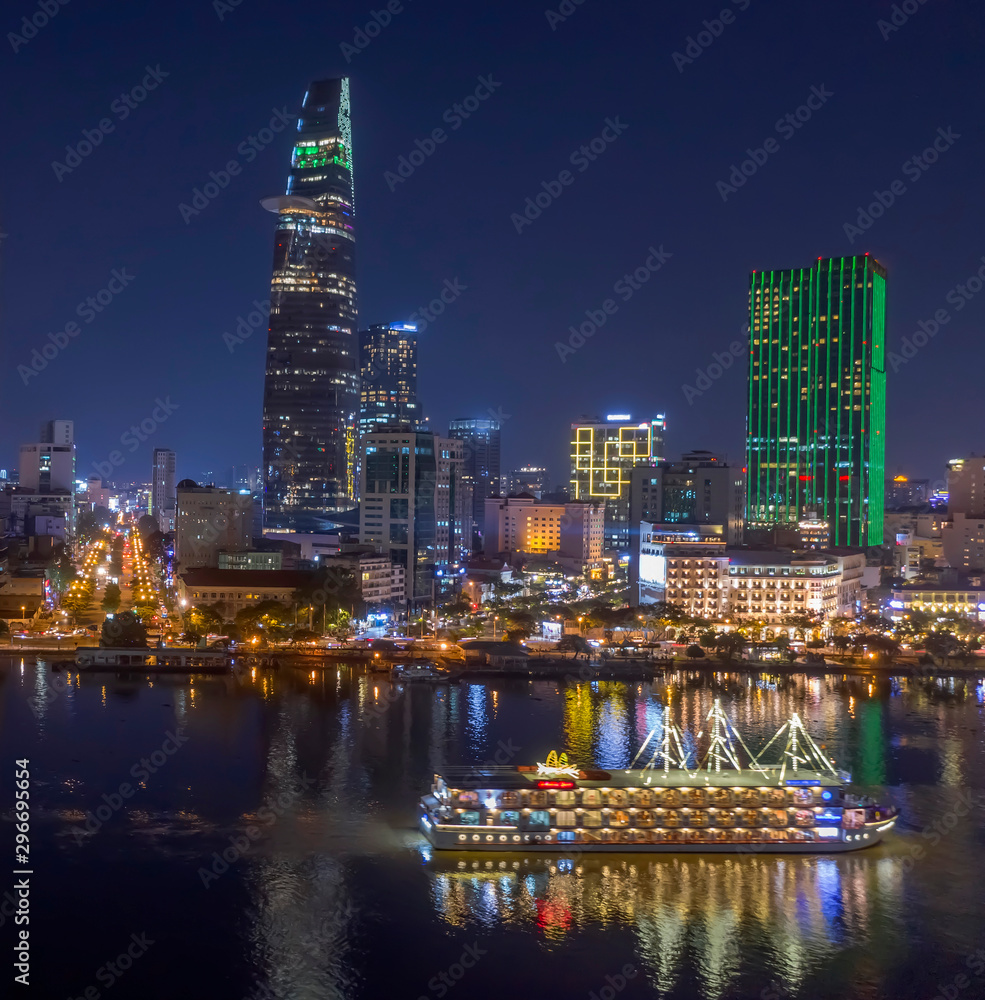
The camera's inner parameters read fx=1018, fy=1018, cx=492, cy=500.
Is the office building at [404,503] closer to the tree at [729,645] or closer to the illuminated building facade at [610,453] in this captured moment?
the tree at [729,645]

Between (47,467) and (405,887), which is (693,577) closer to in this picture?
(405,887)

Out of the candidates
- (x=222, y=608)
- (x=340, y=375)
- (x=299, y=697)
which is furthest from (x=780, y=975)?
(x=340, y=375)

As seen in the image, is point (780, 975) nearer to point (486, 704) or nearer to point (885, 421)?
point (486, 704)

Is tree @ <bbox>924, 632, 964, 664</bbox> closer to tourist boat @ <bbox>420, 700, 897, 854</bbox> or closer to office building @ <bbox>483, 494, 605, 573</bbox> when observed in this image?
tourist boat @ <bbox>420, 700, 897, 854</bbox>

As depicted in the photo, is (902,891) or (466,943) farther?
(902,891)

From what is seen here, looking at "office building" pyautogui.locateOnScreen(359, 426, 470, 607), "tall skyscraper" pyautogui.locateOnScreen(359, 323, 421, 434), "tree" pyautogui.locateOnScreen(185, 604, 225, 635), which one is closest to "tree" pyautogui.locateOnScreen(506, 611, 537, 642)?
"office building" pyautogui.locateOnScreen(359, 426, 470, 607)

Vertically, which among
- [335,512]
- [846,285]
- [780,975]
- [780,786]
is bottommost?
[780,975]

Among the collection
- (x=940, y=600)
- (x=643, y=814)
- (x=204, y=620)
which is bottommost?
(x=643, y=814)

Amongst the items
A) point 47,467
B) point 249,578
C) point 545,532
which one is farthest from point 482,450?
point 249,578
